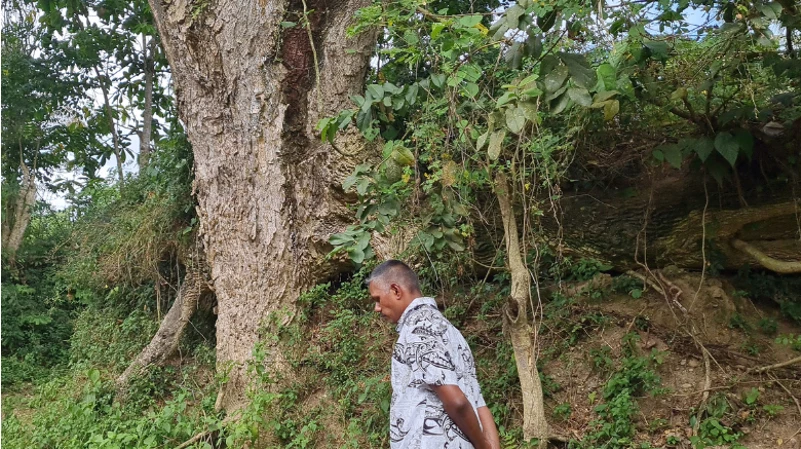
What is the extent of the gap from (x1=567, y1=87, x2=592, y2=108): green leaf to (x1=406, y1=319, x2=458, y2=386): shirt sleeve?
1.16 metres

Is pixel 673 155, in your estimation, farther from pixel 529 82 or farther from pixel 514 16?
pixel 514 16

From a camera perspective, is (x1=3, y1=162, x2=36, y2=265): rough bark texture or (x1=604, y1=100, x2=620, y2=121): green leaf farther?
(x1=3, y1=162, x2=36, y2=265): rough bark texture

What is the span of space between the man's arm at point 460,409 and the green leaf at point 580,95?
134 cm

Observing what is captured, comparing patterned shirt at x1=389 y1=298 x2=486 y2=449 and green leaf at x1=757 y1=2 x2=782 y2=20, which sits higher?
green leaf at x1=757 y1=2 x2=782 y2=20

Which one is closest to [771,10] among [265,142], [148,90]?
[265,142]

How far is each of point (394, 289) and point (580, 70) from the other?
1277 mm

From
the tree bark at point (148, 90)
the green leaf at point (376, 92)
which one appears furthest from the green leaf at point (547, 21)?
the tree bark at point (148, 90)

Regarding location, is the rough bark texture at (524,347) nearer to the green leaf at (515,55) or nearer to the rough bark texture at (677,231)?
the green leaf at (515,55)

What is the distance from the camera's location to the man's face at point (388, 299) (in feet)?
9.81

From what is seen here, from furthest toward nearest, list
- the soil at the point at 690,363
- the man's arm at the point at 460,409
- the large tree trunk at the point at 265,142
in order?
1. the large tree trunk at the point at 265,142
2. the soil at the point at 690,363
3. the man's arm at the point at 460,409

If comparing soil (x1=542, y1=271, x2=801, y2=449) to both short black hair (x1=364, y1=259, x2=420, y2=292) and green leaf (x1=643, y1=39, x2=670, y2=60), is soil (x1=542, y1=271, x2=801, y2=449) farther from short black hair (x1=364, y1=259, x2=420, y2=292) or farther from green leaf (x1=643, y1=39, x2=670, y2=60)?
short black hair (x1=364, y1=259, x2=420, y2=292)

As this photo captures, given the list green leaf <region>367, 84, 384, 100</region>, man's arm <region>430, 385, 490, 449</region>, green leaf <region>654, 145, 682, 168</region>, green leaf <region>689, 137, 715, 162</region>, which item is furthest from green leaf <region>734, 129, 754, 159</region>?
man's arm <region>430, 385, 490, 449</region>

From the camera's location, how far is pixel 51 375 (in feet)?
25.8

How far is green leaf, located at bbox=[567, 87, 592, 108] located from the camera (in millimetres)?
2997
